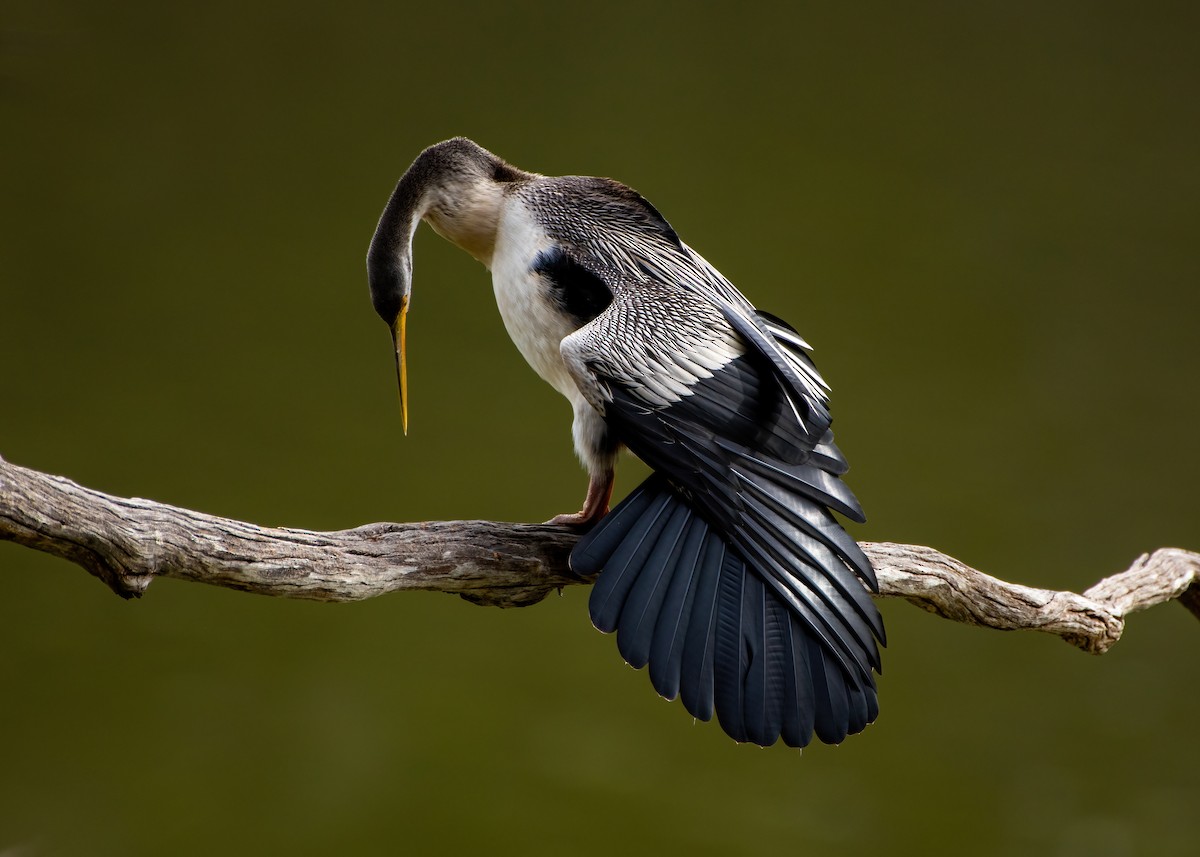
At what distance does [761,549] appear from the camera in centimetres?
148

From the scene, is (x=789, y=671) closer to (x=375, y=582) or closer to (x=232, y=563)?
(x=375, y=582)

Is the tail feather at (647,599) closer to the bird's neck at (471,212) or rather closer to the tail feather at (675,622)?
the tail feather at (675,622)

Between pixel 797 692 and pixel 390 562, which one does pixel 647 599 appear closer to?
pixel 797 692

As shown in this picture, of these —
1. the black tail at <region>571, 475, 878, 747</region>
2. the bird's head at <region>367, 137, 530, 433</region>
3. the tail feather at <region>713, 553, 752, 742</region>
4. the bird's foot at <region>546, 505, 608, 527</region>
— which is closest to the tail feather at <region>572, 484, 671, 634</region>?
the black tail at <region>571, 475, 878, 747</region>

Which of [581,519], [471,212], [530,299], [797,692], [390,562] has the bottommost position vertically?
[797,692]

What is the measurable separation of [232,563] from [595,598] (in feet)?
1.40

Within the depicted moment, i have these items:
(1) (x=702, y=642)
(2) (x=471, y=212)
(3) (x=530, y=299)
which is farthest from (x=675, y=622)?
(2) (x=471, y=212)

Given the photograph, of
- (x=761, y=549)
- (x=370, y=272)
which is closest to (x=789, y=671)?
(x=761, y=549)

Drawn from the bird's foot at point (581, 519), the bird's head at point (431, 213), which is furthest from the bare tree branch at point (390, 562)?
the bird's head at point (431, 213)

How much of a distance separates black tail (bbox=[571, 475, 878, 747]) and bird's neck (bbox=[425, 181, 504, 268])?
0.52m

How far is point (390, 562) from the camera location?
149 cm

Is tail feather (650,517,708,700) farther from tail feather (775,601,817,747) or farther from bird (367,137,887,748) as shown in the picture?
tail feather (775,601,817,747)

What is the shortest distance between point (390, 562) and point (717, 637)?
16.5 inches

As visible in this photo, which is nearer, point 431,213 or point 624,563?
point 624,563
